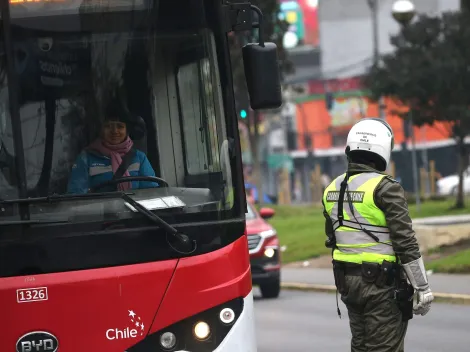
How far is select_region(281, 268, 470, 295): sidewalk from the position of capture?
16938mm

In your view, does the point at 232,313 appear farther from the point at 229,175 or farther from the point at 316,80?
the point at 316,80

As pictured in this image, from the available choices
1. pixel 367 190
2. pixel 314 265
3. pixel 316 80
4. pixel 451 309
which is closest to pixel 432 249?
pixel 314 265

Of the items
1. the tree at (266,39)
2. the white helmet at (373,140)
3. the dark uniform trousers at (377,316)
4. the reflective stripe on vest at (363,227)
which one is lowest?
the dark uniform trousers at (377,316)

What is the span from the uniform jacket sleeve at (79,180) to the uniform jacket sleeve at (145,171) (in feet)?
0.98

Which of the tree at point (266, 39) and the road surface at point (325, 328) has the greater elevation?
the tree at point (266, 39)

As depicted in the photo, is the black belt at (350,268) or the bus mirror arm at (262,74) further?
the black belt at (350,268)

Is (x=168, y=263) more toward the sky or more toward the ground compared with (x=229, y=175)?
more toward the ground

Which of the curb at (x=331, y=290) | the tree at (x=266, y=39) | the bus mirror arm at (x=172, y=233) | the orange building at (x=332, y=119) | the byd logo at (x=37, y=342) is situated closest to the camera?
the byd logo at (x=37, y=342)

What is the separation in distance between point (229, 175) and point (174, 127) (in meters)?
0.41

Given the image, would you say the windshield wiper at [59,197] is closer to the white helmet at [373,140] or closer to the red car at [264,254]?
the white helmet at [373,140]

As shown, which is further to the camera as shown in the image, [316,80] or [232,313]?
[316,80]

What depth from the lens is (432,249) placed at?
853 inches

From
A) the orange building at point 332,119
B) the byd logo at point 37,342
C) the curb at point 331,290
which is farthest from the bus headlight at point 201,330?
the orange building at point 332,119

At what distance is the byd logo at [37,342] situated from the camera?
6.20 meters
